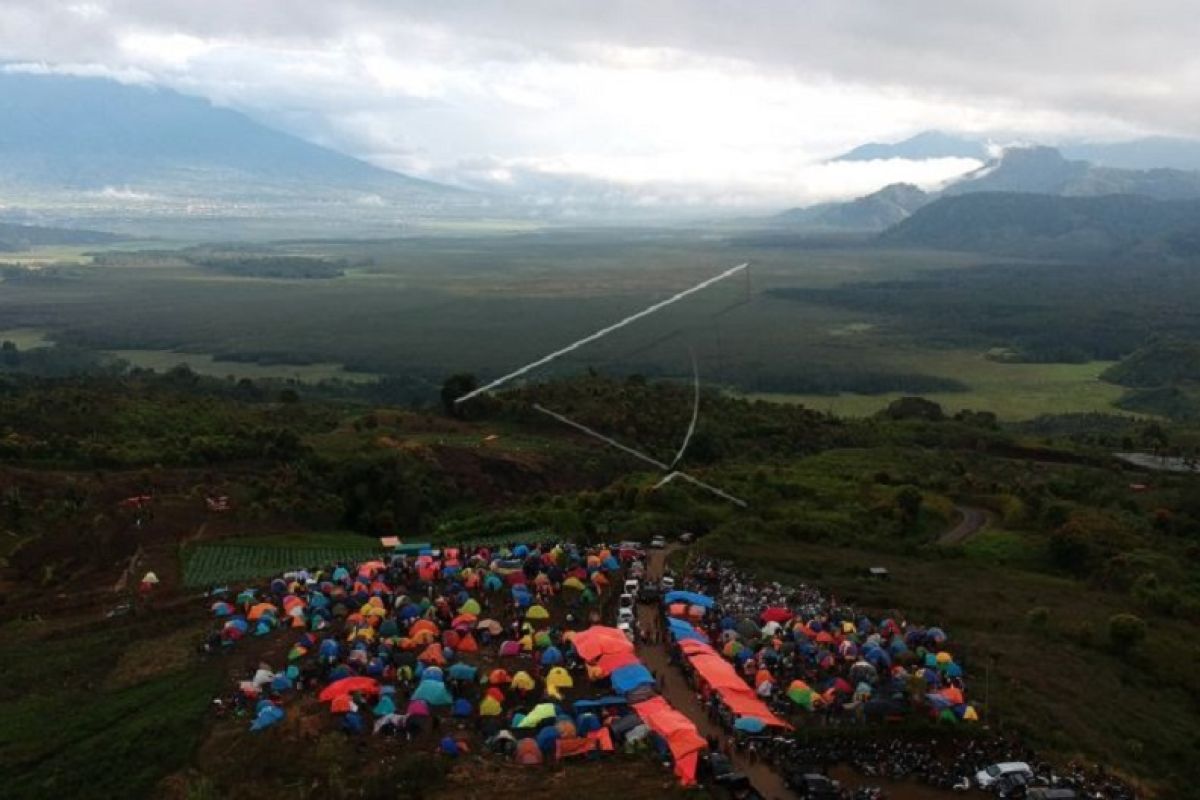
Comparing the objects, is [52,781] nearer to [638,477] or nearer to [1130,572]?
[638,477]

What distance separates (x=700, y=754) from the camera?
22.6m

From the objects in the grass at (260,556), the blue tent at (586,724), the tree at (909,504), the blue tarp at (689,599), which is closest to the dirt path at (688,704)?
the blue tarp at (689,599)

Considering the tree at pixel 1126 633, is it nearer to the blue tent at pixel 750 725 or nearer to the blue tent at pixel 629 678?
the blue tent at pixel 750 725

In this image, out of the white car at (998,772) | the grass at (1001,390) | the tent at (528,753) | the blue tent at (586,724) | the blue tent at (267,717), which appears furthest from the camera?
the grass at (1001,390)

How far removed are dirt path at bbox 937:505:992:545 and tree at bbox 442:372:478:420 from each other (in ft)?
101

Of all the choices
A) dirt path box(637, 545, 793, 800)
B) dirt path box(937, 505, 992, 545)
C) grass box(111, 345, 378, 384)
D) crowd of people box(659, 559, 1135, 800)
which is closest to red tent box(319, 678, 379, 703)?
dirt path box(637, 545, 793, 800)

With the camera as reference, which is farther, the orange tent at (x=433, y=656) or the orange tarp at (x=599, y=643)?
the orange tarp at (x=599, y=643)

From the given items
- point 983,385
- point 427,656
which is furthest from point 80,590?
point 983,385

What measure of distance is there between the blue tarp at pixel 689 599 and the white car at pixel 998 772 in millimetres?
10032

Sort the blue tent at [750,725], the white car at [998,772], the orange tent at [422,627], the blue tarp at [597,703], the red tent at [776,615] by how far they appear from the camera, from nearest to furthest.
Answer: the white car at [998,772] → the blue tent at [750,725] → the blue tarp at [597,703] → the orange tent at [422,627] → the red tent at [776,615]

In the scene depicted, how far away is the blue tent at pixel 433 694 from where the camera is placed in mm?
24641

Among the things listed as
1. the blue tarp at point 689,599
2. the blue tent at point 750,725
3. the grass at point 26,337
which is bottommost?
the grass at point 26,337

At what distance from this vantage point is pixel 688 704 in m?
25.4

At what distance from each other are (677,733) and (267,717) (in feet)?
30.1
